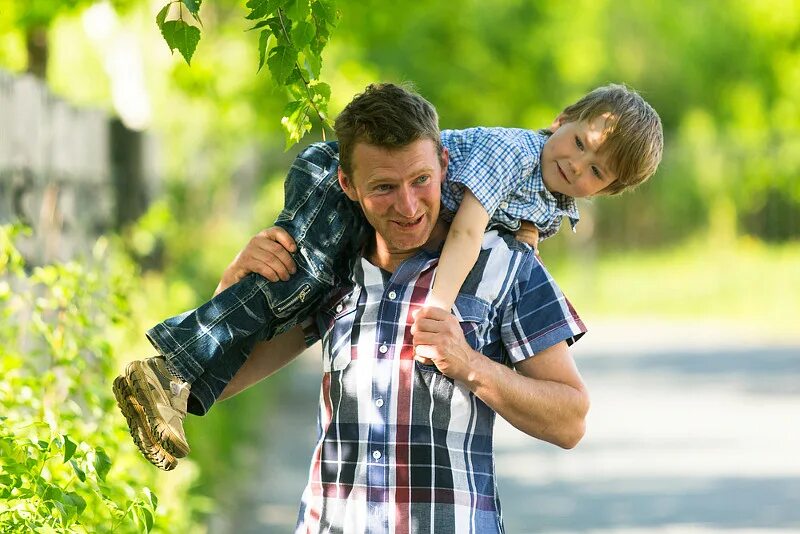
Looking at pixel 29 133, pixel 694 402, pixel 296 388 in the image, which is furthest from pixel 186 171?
pixel 29 133

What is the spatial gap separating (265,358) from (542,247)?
26.6m

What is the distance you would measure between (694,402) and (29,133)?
8.99 metres

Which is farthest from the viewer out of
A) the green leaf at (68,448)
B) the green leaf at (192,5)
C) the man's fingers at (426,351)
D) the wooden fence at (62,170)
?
the wooden fence at (62,170)

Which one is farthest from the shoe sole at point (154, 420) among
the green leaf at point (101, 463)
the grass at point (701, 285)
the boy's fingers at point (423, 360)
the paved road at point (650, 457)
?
the grass at point (701, 285)

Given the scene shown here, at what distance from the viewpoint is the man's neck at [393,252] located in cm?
365

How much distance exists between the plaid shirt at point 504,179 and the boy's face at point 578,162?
0.04 meters

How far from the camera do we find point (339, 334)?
12.0 ft

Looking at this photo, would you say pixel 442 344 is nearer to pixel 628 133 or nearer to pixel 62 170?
pixel 628 133

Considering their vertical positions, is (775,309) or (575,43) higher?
(575,43)

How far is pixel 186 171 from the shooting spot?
15.3 metres

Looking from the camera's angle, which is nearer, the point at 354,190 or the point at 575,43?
the point at 354,190

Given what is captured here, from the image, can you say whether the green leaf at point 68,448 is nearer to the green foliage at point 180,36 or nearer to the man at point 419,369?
the man at point 419,369

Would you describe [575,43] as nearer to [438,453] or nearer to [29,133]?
[29,133]

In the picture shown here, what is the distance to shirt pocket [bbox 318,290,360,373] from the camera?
360cm
